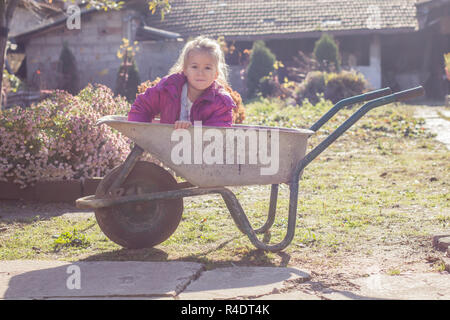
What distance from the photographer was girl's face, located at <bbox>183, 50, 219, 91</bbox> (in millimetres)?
3465

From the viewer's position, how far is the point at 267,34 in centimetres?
1916

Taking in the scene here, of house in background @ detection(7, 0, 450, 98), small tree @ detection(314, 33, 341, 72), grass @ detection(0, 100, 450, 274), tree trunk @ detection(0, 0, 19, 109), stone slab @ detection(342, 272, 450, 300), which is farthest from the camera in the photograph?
house in background @ detection(7, 0, 450, 98)

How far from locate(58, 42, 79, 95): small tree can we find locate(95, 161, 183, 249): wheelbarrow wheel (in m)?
13.8

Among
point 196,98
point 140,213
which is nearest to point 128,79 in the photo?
point 196,98

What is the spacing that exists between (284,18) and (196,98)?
17.3 meters

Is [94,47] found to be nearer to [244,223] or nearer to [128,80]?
[128,80]

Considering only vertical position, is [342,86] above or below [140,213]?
above

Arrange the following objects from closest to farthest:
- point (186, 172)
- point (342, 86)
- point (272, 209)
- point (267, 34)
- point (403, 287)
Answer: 1. point (403, 287)
2. point (186, 172)
3. point (272, 209)
4. point (342, 86)
5. point (267, 34)

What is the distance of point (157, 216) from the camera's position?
3508 mm

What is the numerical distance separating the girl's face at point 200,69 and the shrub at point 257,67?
45.2 ft

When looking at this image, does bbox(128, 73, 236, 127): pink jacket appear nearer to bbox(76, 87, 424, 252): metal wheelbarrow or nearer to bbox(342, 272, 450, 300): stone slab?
bbox(76, 87, 424, 252): metal wheelbarrow

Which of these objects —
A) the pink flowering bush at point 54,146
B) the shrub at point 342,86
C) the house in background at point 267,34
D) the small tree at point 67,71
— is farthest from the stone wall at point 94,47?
the pink flowering bush at point 54,146

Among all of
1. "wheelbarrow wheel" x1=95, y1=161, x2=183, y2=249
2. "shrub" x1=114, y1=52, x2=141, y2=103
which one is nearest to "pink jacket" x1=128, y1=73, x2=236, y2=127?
"wheelbarrow wheel" x1=95, y1=161, x2=183, y2=249
